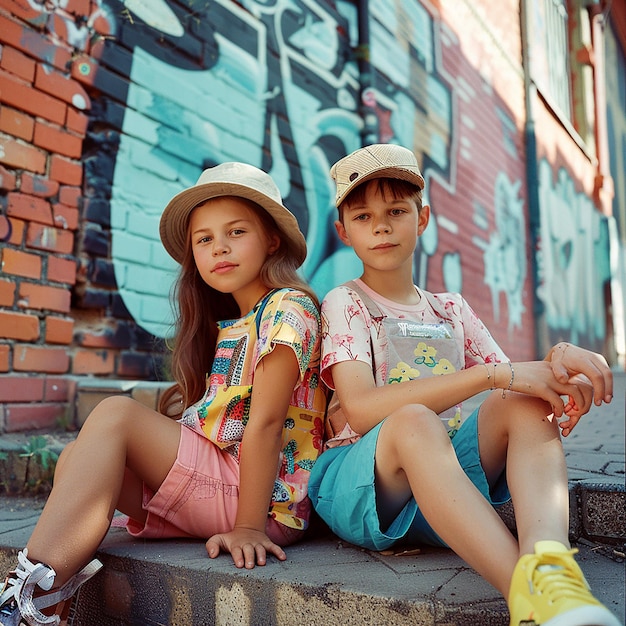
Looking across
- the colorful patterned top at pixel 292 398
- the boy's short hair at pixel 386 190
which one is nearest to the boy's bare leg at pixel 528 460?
the colorful patterned top at pixel 292 398

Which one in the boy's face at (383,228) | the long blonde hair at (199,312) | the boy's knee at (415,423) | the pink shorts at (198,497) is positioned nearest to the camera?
the boy's knee at (415,423)

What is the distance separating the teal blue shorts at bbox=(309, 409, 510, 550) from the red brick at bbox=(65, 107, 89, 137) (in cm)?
187

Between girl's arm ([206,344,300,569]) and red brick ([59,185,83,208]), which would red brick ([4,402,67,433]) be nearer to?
red brick ([59,185,83,208])

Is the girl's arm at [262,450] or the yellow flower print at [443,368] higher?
the yellow flower print at [443,368]

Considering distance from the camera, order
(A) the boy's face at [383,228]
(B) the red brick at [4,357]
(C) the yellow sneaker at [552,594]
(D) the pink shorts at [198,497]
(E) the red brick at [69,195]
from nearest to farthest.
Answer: (C) the yellow sneaker at [552,594], (D) the pink shorts at [198,497], (A) the boy's face at [383,228], (B) the red brick at [4,357], (E) the red brick at [69,195]

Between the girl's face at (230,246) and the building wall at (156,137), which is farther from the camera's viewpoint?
the building wall at (156,137)

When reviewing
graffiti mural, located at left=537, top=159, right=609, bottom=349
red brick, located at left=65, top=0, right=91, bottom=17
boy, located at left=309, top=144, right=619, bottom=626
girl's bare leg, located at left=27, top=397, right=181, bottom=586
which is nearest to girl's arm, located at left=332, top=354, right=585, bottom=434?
boy, located at left=309, top=144, right=619, bottom=626

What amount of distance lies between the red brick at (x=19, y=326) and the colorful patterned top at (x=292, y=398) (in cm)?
102

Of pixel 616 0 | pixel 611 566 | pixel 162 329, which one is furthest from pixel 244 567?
pixel 616 0

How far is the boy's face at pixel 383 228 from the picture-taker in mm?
1660

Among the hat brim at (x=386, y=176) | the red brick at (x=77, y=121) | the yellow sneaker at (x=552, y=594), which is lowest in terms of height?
the yellow sneaker at (x=552, y=594)

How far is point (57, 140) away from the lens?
8.28ft

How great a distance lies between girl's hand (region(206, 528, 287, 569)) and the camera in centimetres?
134

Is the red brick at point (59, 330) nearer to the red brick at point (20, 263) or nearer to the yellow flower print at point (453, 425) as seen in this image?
the red brick at point (20, 263)
